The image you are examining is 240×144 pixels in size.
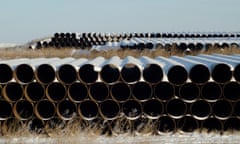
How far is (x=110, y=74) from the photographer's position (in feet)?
21.2

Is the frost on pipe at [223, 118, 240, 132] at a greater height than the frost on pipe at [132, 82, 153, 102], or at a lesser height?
lesser

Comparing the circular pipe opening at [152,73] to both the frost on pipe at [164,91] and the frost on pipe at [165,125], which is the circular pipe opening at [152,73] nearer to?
the frost on pipe at [164,91]

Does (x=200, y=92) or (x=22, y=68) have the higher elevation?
(x=22, y=68)

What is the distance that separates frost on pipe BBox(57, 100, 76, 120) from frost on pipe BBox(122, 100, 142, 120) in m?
0.86

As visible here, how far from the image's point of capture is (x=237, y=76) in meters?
6.28

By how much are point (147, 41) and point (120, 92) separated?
9.85 metres

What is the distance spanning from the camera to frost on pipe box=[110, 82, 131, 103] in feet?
20.2

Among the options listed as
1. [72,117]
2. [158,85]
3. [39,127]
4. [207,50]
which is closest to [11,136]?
[39,127]

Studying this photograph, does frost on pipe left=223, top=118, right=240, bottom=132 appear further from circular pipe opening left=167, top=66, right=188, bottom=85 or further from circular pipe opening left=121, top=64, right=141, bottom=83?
circular pipe opening left=121, top=64, right=141, bottom=83

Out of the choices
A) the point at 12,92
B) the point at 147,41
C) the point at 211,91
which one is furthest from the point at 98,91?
the point at 147,41

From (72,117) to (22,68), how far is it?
4.10 feet

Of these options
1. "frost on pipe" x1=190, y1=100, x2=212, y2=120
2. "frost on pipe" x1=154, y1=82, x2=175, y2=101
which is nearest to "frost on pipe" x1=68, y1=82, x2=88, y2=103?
"frost on pipe" x1=154, y1=82, x2=175, y2=101

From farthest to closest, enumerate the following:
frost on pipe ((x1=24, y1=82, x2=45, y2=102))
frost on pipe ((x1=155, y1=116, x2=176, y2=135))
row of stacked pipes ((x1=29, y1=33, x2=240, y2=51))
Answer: row of stacked pipes ((x1=29, y1=33, x2=240, y2=51)) → frost on pipe ((x1=24, y1=82, x2=45, y2=102)) → frost on pipe ((x1=155, y1=116, x2=176, y2=135))

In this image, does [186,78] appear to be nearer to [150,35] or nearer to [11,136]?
[11,136]
